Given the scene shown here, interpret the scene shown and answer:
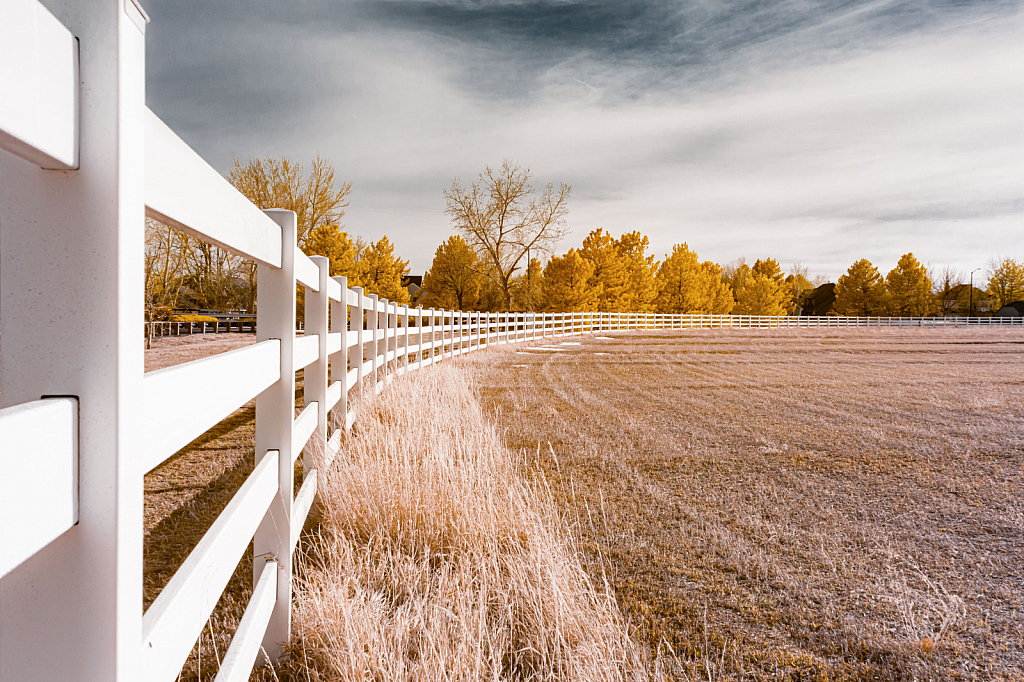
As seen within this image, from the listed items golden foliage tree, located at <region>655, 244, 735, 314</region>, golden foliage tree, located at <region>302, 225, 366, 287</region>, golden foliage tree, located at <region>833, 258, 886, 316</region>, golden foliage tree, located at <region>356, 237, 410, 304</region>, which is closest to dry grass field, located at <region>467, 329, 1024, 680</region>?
golden foliage tree, located at <region>302, 225, 366, 287</region>

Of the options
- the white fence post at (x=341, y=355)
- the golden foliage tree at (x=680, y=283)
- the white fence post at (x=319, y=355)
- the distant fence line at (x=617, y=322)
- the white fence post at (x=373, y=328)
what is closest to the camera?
the white fence post at (x=319, y=355)

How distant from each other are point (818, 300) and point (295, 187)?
114635 mm

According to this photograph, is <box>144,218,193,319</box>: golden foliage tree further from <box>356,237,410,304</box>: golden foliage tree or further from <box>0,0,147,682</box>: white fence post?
<box>356,237,410,304</box>: golden foliage tree

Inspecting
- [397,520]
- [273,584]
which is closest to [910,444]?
[397,520]

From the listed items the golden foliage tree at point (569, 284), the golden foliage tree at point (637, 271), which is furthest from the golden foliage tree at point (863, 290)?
the golden foliage tree at point (569, 284)

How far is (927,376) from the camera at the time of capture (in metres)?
11.9

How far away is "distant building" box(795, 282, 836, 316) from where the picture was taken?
107500mm

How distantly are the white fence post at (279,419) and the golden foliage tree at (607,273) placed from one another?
50786 mm

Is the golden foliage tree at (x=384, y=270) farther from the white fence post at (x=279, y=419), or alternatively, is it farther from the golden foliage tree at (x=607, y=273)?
the white fence post at (x=279, y=419)

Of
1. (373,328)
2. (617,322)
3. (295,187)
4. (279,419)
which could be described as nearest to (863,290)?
(617,322)

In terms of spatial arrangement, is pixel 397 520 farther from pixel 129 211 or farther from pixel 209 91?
pixel 209 91

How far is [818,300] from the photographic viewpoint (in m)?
119

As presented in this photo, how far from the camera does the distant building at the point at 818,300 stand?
10750 centimetres

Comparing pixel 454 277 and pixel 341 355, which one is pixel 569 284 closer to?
pixel 454 277
